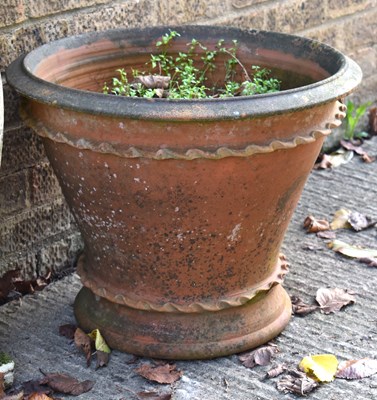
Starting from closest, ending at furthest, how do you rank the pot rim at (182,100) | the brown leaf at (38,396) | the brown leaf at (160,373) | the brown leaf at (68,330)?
1. the pot rim at (182,100)
2. the brown leaf at (38,396)
3. the brown leaf at (160,373)
4. the brown leaf at (68,330)

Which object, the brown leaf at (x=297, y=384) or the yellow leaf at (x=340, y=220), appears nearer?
the brown leaf at (x=297, y=384)

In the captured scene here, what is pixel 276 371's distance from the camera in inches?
105

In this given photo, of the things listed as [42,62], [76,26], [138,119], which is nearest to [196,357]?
[138,119]

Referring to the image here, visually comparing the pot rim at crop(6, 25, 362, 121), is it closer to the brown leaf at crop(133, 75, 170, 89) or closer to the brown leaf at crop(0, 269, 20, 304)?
A: the brown leaf at crop(133, 75, 170, 89)

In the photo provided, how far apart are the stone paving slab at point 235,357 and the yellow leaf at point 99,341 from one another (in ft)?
0.13

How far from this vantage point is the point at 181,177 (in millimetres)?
2387

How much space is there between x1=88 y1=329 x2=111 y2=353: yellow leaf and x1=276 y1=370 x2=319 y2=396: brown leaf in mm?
574

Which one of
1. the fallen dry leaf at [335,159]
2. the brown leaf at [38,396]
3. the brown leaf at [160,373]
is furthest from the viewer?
the fallen dry leaf at [335,159]

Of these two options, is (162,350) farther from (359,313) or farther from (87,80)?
(87,80)

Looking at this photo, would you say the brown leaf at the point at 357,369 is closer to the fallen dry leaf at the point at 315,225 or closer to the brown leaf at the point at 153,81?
the fallen dry leaf at the point at 315,225

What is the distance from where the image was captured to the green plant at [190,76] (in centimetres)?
279

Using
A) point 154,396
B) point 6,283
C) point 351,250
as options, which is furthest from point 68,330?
point 351,250

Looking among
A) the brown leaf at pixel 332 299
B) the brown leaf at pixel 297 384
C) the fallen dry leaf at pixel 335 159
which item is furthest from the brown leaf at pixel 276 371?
the fallen dry leaf at pixel 335 159

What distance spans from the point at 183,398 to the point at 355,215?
1.51 metres
